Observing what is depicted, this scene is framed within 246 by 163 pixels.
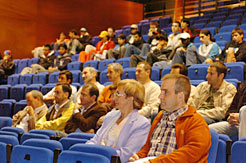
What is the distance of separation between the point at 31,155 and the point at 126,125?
0.49 meters

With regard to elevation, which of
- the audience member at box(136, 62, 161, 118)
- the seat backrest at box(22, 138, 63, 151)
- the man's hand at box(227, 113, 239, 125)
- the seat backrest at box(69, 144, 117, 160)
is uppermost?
the audience member at box(136, 62, 161, 118)

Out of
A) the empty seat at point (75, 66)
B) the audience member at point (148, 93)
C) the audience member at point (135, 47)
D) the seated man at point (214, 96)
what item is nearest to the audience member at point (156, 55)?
the audience member at point (135, 47)

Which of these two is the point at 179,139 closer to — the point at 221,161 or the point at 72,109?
the point at 221,161

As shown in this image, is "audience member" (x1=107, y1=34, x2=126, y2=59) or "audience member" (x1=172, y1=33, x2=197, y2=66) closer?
"audience member" (x1=172, y1=33, x2=197, y2=66)

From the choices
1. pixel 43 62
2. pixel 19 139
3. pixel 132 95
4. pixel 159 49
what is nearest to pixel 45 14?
pixel 43 62

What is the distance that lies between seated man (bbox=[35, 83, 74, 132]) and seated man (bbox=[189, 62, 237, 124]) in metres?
0.86

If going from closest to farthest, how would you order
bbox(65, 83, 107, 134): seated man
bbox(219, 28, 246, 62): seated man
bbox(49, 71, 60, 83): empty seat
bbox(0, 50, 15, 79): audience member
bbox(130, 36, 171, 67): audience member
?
bbox(65, 83, 107, 134): seated man, bbox(219, 28, 246, 62): seated man, bbox(130, 36, 171, 67): audience member, bbox(49, 71, 60, 83): empty seat, bbox(0, 50, 15, 79): audience member

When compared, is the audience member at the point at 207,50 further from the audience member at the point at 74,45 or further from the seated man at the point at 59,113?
the audience member at the point at 74,45

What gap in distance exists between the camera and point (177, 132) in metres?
1.38

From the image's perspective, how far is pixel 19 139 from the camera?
2293 mm

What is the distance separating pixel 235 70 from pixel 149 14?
5.89 meters

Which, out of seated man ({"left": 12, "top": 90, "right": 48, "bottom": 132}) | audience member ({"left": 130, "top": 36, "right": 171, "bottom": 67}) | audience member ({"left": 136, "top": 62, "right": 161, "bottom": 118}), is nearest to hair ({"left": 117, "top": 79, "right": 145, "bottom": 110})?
audience member ({"left": 136, "top": 62, "right": 161, "bottom": 118})

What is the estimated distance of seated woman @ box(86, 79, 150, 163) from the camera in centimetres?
164

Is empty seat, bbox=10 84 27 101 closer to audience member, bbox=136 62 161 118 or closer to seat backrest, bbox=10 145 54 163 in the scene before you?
audience member, bbox=136 62 161 118
